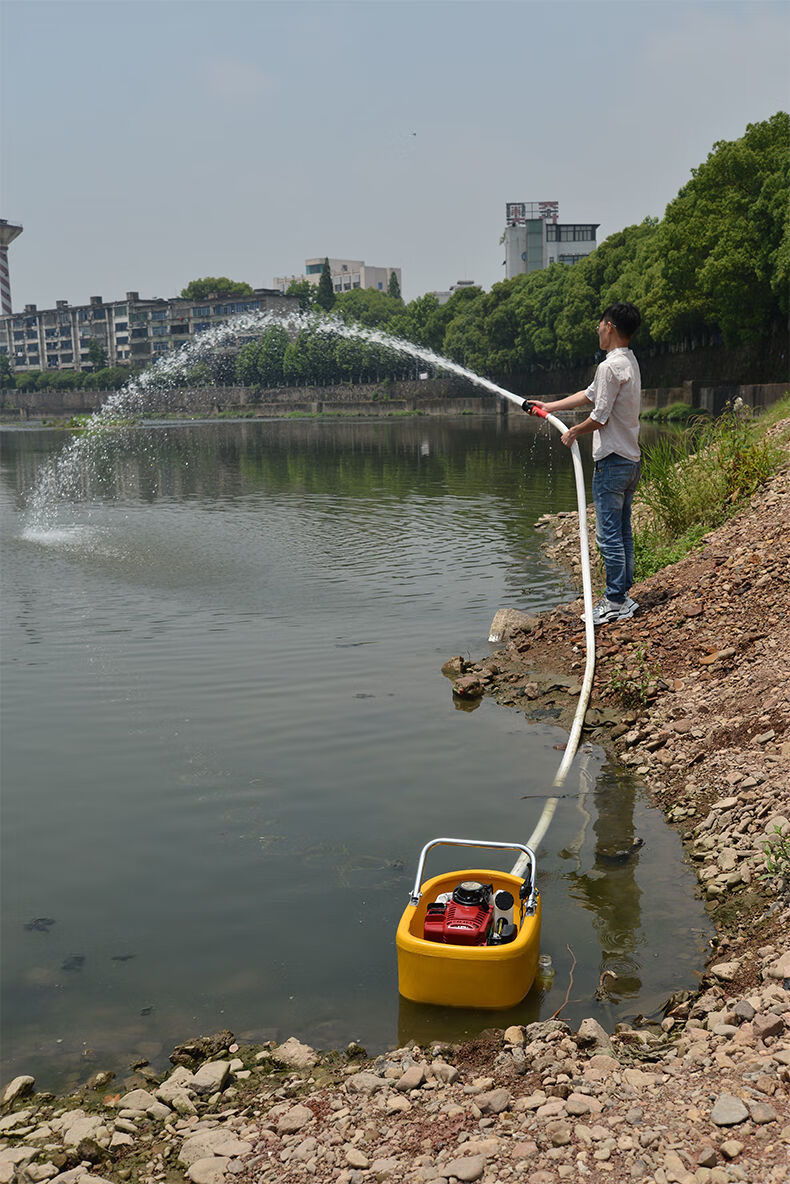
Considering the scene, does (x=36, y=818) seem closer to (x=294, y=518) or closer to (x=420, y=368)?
(x=294, y=518)

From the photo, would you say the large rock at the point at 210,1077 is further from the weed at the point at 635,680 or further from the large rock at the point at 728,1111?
the weed at the point at 635,680

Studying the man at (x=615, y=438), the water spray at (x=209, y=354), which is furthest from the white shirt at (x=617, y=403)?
the water spray at (x=209, y=354)

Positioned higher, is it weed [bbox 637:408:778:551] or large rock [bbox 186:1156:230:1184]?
weed [bbox 637:408:778:551]

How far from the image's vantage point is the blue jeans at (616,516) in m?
10.4

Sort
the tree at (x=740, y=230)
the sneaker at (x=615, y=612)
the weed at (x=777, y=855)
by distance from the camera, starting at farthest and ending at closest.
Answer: the tree at (x=740, y=230), the sneaker at (x=615, y=612), the weed at (x=777, y=855)

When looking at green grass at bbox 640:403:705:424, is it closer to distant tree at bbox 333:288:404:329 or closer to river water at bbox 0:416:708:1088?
river water at bbox 0:416:708:1088

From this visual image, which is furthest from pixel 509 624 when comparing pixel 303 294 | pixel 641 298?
pixel 303 294

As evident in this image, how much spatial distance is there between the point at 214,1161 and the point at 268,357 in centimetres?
14610

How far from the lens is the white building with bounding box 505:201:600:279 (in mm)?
170500

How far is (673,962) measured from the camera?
559 centimetres

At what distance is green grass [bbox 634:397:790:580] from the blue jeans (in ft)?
6.48

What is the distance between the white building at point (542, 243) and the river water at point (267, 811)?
534ft

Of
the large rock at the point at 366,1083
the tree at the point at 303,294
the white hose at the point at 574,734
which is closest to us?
the large rock at the point at 366,1083

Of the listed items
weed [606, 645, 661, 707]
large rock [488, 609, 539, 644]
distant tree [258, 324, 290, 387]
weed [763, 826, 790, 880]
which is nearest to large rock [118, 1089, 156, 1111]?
weed [763, 826, 790, 880]
